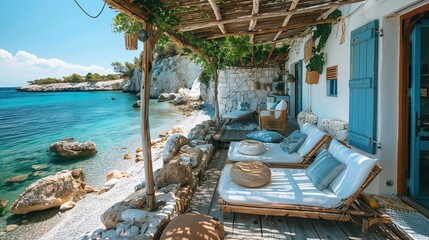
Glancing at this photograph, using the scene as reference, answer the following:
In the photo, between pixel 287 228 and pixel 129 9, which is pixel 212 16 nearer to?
pixel 129 9

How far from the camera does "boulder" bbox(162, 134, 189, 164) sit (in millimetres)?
4512

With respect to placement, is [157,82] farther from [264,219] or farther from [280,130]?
[264,219]

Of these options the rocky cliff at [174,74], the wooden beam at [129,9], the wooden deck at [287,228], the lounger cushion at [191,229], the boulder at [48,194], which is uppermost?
the rocky cliff at [174,74]

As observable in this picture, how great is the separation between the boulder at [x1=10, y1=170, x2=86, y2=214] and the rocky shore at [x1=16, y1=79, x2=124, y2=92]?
50.5 m

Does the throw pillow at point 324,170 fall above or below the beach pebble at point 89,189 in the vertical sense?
above

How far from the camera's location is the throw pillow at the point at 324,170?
2.48 meters

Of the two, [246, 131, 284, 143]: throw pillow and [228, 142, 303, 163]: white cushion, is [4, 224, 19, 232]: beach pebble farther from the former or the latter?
[246, 131, 284, 143]: throw pillow

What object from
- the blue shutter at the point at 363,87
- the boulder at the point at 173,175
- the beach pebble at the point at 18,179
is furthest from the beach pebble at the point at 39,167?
the blue shutter at the point at 363,87

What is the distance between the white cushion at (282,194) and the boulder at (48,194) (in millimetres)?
4248

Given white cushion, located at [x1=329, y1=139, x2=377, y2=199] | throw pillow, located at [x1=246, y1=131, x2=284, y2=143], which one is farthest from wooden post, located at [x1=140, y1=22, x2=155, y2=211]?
throw pillow, located at [x1=246, y1=131, x2=284, y2=143]

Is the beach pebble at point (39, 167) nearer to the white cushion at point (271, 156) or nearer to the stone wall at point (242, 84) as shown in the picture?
the stone wall at point (242, 84)

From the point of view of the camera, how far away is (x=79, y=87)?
6138cm

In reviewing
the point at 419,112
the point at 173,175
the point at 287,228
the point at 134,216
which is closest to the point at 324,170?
the point at 287,228

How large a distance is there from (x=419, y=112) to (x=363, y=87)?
26.2 inches
